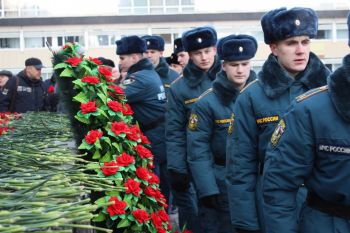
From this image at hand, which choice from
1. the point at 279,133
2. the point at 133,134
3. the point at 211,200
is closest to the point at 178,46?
the point at 211,200

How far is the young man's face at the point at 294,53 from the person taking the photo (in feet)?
10.9

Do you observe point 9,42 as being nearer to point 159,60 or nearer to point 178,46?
point 178,46

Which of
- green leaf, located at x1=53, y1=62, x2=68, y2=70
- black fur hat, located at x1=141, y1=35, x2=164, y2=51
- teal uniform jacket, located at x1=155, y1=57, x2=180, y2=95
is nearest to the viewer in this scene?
green leaf, located at x1=53, y1=62, x2=68, y2=70

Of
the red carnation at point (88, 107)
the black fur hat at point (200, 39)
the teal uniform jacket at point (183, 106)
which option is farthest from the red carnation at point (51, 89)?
the red carnation at point (88, 107)

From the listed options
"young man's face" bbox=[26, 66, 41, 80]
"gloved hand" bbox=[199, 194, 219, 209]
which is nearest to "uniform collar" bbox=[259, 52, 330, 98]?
"gloved hand" bbox=[199, 194, 219, 209]

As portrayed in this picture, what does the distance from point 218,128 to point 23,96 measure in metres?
5.78

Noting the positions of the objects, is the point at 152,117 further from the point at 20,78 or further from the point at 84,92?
the point at 20,78

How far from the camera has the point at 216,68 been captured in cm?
535

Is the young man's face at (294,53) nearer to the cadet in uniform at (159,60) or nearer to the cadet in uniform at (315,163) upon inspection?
the cadet in uniform at (315,163)

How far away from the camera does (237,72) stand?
459 cm

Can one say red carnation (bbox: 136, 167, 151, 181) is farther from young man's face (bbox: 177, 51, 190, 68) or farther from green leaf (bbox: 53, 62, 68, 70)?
young man's face (bbox: 177, 51, 190, 68)

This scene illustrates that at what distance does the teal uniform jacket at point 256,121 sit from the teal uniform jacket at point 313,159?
0.58 m

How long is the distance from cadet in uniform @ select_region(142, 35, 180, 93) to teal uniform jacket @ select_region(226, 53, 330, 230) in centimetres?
383

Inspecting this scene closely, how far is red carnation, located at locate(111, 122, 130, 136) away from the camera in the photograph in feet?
12.6
